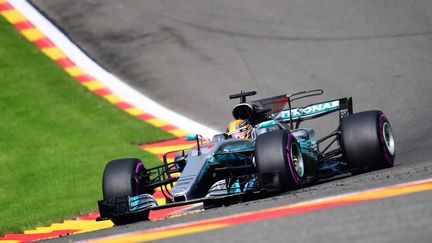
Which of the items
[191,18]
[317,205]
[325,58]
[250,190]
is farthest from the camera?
[191,18]

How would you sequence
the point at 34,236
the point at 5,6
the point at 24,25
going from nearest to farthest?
the point at 34,236 < the point at 24,25 < the point at 5,6

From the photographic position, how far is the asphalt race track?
14656 millimetres

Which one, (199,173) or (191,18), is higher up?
(191,18)

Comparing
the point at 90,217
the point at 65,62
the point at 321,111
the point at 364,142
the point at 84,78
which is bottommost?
the point at 90,217

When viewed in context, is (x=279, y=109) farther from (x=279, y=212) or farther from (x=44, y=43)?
(x=44, y=43)

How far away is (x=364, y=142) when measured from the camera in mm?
9773

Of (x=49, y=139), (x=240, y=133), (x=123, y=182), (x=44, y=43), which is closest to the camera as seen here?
(x=123, y=182)

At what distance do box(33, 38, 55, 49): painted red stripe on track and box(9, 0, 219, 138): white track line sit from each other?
0.09 meters

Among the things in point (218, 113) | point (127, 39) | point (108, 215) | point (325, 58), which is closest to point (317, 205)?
point (108, 215)

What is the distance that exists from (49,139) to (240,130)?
4692 mm

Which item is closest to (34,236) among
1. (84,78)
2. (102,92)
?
(102,92)

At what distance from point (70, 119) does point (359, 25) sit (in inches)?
212

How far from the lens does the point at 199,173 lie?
8969 mm

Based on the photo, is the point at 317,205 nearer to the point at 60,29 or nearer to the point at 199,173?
the point at 199,173
